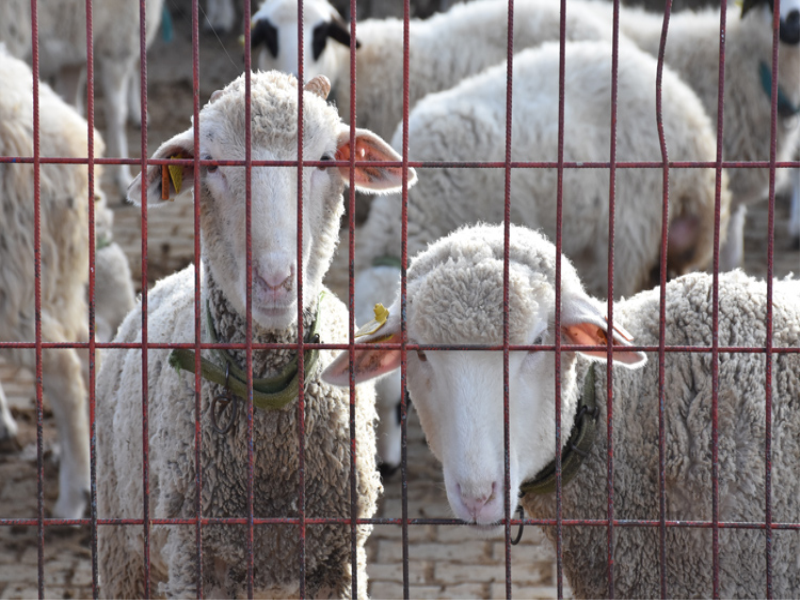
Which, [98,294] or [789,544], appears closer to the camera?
[789,544]

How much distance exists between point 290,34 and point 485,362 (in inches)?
206

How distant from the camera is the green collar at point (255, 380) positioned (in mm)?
2801

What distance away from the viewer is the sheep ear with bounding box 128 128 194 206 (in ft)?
9.39

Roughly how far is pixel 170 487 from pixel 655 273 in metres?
3.46

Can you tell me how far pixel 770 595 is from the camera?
7.91 ft

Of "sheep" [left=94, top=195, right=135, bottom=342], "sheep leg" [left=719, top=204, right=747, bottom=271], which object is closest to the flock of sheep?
"sheep" [left=94, top=195, right=135, bottom=342]

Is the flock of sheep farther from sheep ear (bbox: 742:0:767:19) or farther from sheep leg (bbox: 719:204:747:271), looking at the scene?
sheep ear (bbox: 742:0:767:19)

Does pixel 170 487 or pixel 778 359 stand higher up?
pixel 778 359

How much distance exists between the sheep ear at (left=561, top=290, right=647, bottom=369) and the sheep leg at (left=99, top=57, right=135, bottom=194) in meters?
6.26

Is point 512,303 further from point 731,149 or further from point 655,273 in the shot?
point 731,149

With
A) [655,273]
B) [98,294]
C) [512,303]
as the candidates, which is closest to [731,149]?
[655,273]

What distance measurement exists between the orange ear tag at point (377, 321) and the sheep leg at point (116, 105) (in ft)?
19.5

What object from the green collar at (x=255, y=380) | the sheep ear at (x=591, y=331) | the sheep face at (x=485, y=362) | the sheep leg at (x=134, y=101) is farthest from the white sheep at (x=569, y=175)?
the sheep leg at (x=134, y=101)

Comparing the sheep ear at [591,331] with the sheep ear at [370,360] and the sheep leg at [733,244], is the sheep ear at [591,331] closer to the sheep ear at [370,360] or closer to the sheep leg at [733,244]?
the sheep ear at [370,360]
